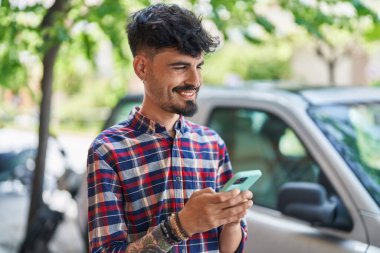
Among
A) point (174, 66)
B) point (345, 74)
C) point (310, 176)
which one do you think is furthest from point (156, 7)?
point (345, 74)

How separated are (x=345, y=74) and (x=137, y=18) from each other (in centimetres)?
1892

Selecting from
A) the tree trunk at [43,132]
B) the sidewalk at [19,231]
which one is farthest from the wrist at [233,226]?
the sidewalk at [19,231]

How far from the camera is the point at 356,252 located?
96.3 inches

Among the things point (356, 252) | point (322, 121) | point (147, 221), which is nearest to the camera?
point (147, 221)

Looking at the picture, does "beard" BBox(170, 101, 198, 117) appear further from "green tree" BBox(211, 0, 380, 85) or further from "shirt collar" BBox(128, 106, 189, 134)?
"green tree" BBox(211, 0, 380, 85)

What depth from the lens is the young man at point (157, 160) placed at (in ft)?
5.46

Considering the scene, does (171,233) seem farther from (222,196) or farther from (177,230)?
(222,196)

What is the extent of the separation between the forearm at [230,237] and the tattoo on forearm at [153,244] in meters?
0.25

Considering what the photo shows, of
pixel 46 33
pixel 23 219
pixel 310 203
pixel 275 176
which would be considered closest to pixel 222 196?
pixel 310 203

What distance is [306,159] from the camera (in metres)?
3.12

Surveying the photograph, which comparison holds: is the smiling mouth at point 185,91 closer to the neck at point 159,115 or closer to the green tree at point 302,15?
the neck at point 159,115

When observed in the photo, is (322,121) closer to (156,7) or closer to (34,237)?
(156,7)

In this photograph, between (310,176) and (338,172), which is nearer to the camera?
(338,172)

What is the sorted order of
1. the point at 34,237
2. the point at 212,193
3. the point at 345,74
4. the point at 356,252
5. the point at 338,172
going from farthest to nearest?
the point at 345,74, the point at 34,237, the point at 338,172, the point at 356,252, the point at 212,193
